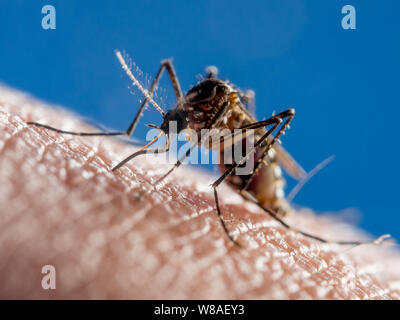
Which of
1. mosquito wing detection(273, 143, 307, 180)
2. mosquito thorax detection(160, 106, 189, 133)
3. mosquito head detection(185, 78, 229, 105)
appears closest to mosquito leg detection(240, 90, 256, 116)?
mosquito head detection(185, 78, 229, 105)

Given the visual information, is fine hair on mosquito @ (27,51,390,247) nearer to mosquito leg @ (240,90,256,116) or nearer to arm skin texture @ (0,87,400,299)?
mosquito leg @ (240,90,256,116)

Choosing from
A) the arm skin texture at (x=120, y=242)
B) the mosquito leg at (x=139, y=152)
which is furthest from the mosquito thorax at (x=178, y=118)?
the arm skin texture at (x=120, y=242)

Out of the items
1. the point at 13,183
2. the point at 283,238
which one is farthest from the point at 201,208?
the point at 13,183

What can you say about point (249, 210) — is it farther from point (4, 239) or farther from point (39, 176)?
point (4, 239)

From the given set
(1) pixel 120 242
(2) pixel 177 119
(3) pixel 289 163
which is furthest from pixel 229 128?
(1) pixel 120 242

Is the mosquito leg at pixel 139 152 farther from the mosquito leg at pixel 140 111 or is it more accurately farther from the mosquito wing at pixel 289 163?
the mosquito wing at pixel 289 163
